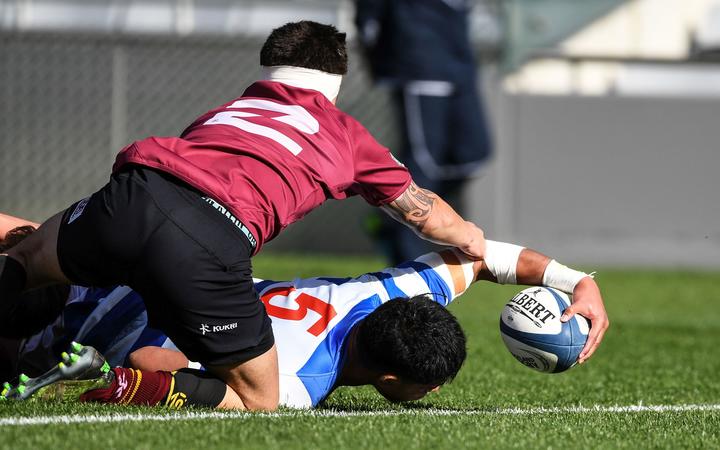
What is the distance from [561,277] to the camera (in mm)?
5145

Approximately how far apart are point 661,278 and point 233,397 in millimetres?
10391

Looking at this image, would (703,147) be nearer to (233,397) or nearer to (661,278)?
(661,278)

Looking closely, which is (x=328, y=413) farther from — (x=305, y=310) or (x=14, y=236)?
(x=14, y=236)

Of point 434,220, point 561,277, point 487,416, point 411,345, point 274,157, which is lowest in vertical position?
point 487,416

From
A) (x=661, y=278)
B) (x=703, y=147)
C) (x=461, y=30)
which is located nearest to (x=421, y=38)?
(x=461, y=30)

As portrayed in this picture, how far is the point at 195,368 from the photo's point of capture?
4801 millimetres

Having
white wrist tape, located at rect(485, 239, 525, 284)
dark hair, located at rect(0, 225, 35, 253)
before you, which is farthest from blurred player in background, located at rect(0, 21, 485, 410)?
white wrist tape, located at rect(485, 239, 525, 284)

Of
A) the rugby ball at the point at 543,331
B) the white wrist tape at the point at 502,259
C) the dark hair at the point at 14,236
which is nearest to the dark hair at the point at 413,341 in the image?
the rugby ball at the point at 543,331

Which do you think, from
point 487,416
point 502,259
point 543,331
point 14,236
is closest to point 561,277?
point 502,259

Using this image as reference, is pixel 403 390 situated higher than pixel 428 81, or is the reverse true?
pixel 428 81

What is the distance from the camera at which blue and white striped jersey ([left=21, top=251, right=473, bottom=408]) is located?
4758 millimetres

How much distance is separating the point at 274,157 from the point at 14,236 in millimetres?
1311

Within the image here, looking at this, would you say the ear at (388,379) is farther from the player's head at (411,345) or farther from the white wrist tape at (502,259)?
the white wrist tape at (502,259)

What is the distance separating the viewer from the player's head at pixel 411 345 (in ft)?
15.1
